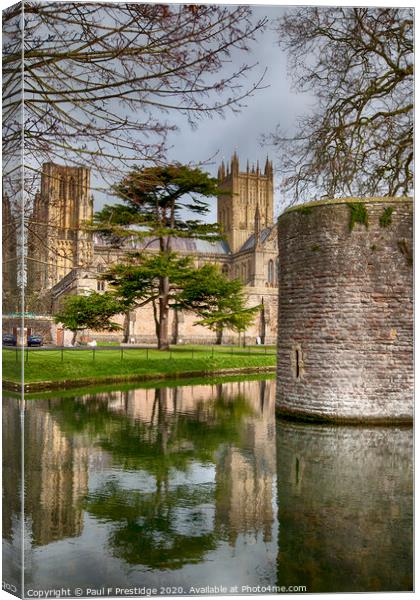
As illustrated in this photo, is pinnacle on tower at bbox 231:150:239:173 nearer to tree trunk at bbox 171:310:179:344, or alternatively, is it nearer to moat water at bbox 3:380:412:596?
tree trunk at bbox 171:310:179:344

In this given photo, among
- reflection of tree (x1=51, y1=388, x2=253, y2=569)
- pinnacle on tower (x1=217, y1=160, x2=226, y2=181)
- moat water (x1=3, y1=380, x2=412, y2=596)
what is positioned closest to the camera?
moat water (x1=3, y1=380, x2=412, y2=596)

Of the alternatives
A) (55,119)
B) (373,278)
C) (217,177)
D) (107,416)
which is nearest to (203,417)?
(107,416)

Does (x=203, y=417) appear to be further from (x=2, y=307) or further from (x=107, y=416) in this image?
(x=2, y=307)

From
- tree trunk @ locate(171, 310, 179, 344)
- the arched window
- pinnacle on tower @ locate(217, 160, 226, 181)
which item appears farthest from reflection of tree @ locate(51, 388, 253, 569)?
pinnacle on tower @ locate(217, 160, 226, 181)

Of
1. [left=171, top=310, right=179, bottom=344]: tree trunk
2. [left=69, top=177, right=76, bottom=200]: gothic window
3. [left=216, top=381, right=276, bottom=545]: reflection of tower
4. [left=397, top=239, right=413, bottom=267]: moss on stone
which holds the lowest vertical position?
[left=216, top=381, right=276, bottom=545]: reflection of tower

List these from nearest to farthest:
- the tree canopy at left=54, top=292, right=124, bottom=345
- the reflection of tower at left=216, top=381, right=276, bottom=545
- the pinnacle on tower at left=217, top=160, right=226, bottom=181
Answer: the reflection of tower at left=216, top=381, right=276, bottom=545 → the pinnacle on tower at left=217, top=160, right=226, bottom=181 → the tree canopy at left=54, top=292, right=124, bottom=345

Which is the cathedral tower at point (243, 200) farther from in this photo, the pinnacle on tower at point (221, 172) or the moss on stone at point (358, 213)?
the moss on stone at point (358, 213)

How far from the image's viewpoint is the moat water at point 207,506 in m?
4.88

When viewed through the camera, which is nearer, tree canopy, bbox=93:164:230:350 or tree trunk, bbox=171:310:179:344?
tree canopy, bbox=93:164:230:350

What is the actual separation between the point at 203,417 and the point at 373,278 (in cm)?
393

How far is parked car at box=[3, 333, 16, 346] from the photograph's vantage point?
227 inches

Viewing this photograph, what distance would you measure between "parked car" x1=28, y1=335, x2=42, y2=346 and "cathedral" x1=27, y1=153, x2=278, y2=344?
200 mm

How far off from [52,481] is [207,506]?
6.43 ft

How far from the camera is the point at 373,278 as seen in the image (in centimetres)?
1000
